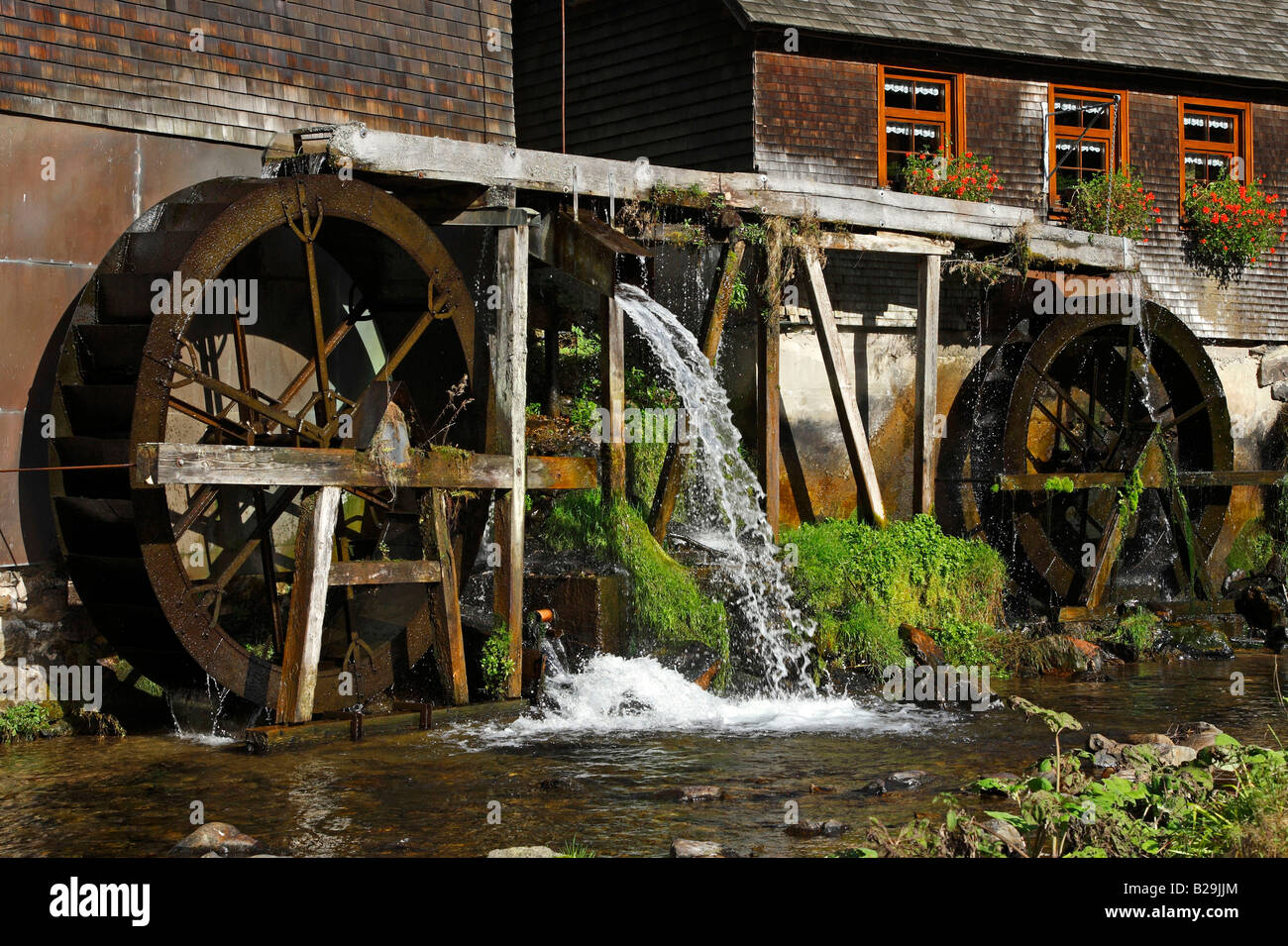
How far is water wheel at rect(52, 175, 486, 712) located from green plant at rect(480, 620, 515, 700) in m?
0.56

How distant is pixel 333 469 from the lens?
778 cm

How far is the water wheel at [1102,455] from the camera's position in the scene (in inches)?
493

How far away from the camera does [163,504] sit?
24.8ft

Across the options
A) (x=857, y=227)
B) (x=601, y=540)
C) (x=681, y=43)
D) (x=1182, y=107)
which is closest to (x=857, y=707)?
(x=601, y=540)

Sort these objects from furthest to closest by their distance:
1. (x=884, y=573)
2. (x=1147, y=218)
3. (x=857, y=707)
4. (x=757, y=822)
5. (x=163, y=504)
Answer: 1. (x=1147, y=218)
2. (x=884, y=573)
3. (x=857, y=707)
4. (x=163, y=504)
5. (x=757, y=822)

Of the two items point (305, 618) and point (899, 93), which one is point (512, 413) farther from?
point (899, 93)

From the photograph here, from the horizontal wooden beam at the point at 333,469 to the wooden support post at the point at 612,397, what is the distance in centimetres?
41

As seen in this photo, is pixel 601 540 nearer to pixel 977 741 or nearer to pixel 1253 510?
pixel 977 741

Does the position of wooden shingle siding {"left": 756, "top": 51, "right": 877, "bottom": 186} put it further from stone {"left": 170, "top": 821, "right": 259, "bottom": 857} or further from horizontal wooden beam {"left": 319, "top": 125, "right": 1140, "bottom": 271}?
stone {"left": 170, "top": 821, "right": 259, "bottom": 857}

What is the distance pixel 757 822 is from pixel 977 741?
2258 millimetres

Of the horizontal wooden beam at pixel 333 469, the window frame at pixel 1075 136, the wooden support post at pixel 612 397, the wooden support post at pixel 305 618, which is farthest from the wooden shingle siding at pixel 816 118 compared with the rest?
the wooden support post at pixel 305 618

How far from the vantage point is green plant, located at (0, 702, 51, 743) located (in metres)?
7.95

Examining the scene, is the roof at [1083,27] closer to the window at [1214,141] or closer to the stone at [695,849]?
the window at [1214,141]

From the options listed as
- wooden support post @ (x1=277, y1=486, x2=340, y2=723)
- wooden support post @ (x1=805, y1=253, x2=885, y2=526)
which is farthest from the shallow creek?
wooden support post @ (x1=805, y1=253, x2=885, y2=526)
